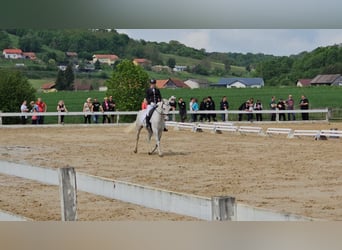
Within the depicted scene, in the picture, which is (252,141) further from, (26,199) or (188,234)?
(188,234)

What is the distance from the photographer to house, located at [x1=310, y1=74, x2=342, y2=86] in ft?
108

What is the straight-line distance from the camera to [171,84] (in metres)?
34.4

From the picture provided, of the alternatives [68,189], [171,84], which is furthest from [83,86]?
[68,189]

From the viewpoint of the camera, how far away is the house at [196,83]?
37.1 m

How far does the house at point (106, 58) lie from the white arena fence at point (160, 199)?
1194 inches

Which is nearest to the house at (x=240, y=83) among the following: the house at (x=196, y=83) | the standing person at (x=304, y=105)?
the house at (x=196, y=83)

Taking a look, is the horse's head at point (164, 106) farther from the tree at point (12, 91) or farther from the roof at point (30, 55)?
the roof at point (30, 55)

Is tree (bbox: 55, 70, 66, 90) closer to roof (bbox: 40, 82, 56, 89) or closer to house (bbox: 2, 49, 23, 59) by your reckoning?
roof (bbox: 40, 82, 56, 89)

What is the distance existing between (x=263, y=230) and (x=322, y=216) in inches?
47.9

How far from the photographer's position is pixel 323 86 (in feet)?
105

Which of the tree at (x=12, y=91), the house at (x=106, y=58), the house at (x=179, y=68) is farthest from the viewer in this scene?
the house at (x=179, y=68)

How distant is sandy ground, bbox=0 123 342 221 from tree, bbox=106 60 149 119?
30.6 feet
